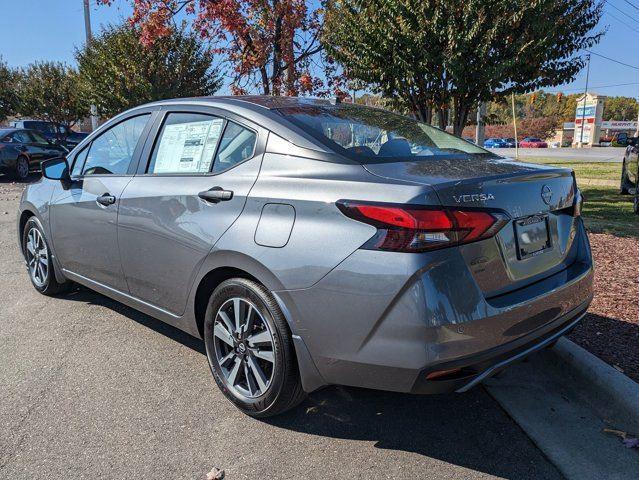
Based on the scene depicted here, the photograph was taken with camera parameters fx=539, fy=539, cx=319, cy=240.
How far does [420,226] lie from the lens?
227 centimetres

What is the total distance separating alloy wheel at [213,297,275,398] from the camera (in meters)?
2.88

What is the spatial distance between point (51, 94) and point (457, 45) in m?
23.3

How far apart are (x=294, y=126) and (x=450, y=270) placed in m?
1.23

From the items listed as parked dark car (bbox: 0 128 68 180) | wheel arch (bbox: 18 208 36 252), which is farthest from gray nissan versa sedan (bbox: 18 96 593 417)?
parked dark car (bbox: 0 128 68 180)

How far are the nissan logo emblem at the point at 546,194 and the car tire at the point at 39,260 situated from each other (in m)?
4.08

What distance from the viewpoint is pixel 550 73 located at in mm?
8367

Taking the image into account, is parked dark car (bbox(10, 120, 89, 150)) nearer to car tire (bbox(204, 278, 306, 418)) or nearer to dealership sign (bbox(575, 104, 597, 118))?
car tire (bbox(204, 278, 306, 418))

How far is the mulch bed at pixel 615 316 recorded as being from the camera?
352 centimetres

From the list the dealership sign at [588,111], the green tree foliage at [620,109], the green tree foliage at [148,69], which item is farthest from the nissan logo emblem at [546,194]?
the green tree foliage at [620,109]

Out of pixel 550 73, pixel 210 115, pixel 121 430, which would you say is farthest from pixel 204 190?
pixel 550 73

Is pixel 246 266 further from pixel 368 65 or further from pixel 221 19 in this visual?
pixel 221 19

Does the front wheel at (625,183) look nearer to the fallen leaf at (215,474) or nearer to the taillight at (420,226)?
the taillight at (420,226)

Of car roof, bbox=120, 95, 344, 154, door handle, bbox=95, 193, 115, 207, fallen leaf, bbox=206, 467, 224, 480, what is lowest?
fallen leaf, bbox=206, 467, 224, 480

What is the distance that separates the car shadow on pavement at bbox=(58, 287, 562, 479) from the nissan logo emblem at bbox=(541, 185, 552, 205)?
48.7 inches
